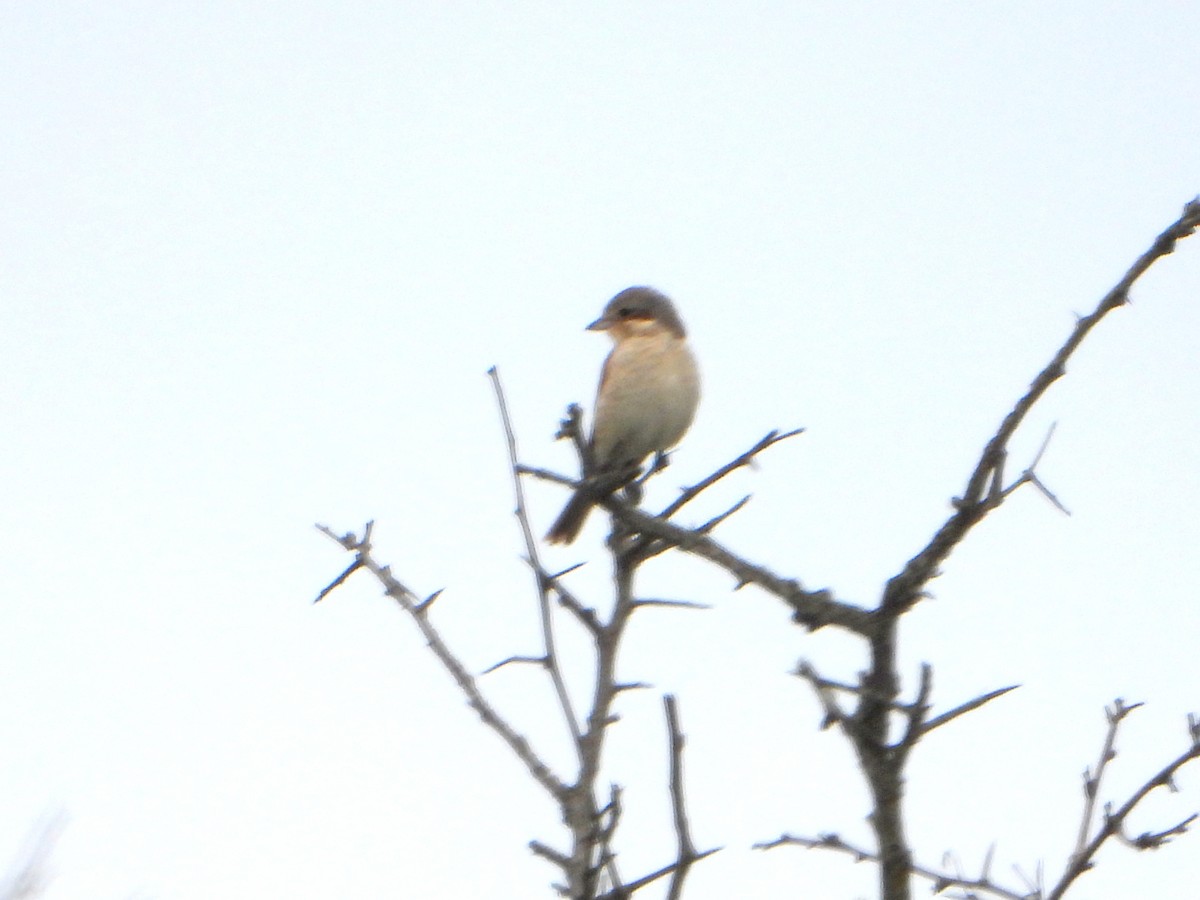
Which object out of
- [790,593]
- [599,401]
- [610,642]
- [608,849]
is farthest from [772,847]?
[599,401]

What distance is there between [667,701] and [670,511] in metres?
1.76

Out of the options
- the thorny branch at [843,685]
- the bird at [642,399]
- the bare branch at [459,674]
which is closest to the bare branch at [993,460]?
the thorny branch at [843,685]

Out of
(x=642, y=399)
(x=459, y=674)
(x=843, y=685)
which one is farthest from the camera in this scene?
(x=642, y=399)

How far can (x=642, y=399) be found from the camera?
7.44m

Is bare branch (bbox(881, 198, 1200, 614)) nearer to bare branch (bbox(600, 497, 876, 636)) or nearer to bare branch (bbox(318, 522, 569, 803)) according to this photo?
bare branch (bbox(600, 497, 876, 636))

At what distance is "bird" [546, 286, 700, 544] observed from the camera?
24.4 ft

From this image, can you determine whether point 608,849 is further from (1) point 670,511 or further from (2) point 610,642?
(1) point 670,511

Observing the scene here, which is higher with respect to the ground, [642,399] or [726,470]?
[642,399]

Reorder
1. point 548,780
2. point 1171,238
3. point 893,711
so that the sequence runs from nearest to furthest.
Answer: point 893,711
point 1171,238
point 548,780


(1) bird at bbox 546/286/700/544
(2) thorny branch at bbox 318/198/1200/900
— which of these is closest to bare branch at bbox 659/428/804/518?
(2) thorny branch at bbox 318/198/1200/900

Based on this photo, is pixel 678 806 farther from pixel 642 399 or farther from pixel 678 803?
pixel 642 399

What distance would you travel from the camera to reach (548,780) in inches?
110

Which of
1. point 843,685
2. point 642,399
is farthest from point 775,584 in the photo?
point 642,399

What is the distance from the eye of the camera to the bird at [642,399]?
7434 mm
